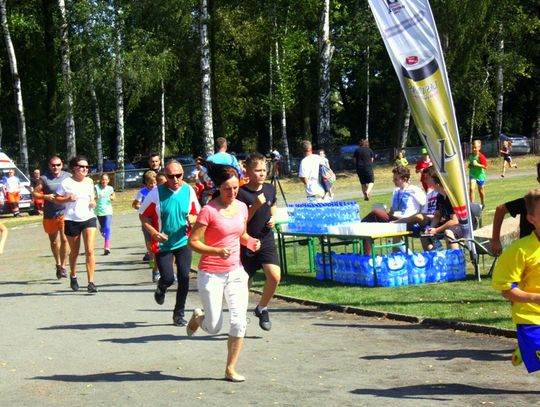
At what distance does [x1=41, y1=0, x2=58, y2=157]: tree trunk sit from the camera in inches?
1991

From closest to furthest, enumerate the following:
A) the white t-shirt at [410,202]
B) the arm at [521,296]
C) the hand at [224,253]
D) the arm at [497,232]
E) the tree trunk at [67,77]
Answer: the arm at [521,296] < the hand at [224,253] < the arm at [497,232] < the white t-shirt at [410,202] < the tree trunk at [67,77]

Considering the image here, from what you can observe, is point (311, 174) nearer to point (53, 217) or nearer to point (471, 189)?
point (471, 189)

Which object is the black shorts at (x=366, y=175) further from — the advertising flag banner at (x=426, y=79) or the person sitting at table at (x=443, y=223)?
the advertising flag banner at (x=426, y=79)

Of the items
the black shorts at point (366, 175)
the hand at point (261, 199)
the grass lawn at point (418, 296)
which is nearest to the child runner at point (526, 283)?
the grass lawn at point (418, 296)

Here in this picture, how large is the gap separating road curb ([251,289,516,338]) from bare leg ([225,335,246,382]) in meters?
2.87

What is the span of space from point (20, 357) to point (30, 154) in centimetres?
5396

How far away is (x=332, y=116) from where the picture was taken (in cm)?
7525

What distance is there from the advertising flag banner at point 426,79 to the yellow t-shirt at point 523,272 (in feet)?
22.4

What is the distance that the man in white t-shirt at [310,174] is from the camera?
1997 cm

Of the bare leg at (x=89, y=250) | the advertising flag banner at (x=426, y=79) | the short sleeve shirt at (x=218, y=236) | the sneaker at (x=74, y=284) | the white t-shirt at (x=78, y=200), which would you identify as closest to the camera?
the short sleeve shirt at (x=218, y=236)

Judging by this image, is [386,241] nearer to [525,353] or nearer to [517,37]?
[525,353]

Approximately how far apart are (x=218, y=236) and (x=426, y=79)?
18.5ft

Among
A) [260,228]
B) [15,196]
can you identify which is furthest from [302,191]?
[260,228]

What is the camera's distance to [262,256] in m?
10.4
